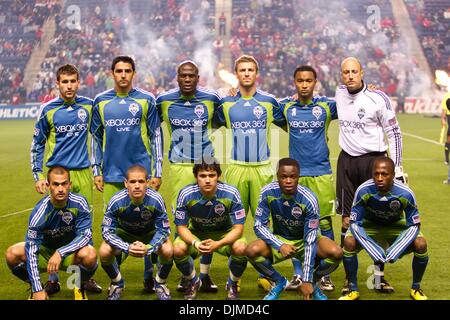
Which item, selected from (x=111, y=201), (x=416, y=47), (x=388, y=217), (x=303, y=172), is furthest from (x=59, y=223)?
(x=416, y=47)

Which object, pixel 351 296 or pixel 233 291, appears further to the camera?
pixel 233 291

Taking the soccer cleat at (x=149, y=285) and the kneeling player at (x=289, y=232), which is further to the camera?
the soccer cleat at (x=149, y=285)

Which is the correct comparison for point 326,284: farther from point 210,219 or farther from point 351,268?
point 210,219

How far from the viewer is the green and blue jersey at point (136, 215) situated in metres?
6.71

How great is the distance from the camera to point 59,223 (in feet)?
21.9

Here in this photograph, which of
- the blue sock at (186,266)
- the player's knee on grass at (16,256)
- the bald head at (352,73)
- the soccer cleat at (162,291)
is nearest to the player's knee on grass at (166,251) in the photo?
the blue sock at (186,266)

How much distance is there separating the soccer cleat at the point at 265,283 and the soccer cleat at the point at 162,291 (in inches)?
35.0

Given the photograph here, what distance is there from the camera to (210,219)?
6.93 m

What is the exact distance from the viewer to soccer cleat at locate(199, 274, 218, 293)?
707 cm

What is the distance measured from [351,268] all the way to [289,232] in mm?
623

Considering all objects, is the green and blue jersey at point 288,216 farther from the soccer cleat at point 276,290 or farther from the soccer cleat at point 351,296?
the soccer cleat at point 351,296

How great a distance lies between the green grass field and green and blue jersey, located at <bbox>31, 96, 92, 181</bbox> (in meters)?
1.17

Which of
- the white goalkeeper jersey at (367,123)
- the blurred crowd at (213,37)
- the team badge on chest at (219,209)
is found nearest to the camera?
the team badge on chest at (219,209)

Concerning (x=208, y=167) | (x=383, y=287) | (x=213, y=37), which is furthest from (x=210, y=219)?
(x=213, y=37)
